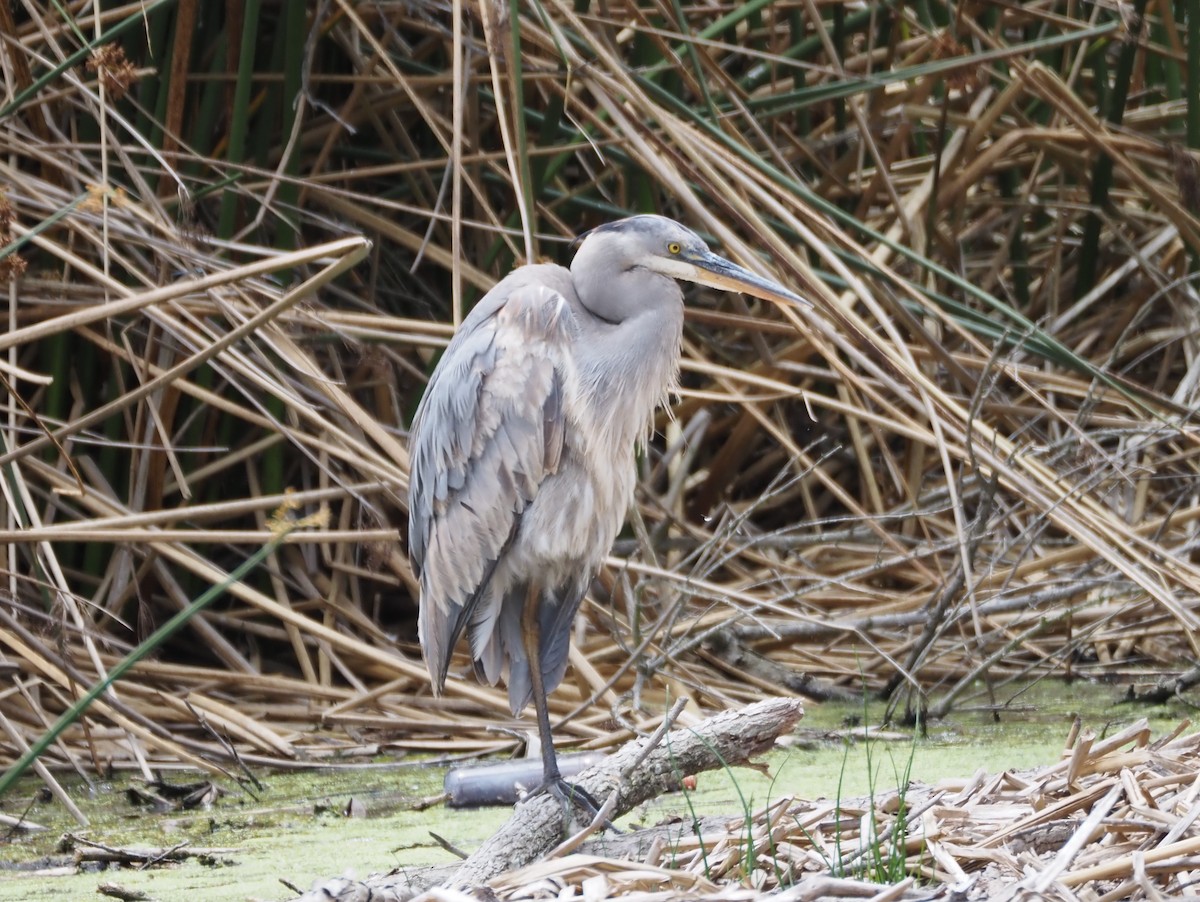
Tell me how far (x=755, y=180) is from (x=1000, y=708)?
144 cm

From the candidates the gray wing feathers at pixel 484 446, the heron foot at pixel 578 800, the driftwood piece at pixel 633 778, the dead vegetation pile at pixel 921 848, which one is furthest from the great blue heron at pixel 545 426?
the dead vegetation pile at pixel 921 848

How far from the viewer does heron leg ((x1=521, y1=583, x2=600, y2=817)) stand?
2.43 meters

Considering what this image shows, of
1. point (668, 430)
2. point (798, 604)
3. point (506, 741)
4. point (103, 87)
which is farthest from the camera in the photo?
point (668, 430)

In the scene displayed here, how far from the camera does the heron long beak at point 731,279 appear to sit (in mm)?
2811

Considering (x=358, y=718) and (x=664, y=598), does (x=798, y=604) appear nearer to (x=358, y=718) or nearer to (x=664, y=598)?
(x=664, y=598)

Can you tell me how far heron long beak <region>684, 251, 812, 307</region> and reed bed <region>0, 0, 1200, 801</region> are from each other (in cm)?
36

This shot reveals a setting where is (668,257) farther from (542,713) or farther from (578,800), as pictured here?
(578,800)

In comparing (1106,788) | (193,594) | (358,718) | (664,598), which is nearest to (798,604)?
(664,598)

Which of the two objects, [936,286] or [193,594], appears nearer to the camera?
[193,594]

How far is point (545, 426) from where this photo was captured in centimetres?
282

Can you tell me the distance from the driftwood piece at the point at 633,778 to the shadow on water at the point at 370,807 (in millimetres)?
83

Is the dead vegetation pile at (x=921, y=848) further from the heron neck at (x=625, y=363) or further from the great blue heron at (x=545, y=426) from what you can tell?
the heron neck at (x=625, y=363)

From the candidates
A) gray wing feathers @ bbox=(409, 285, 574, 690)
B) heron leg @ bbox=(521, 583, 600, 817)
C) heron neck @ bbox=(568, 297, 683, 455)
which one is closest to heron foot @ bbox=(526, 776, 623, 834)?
heron leg @ bbox=(521, 583, 600, 817)

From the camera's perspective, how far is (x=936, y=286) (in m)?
4.88
